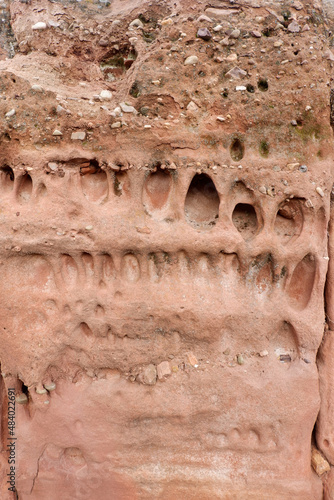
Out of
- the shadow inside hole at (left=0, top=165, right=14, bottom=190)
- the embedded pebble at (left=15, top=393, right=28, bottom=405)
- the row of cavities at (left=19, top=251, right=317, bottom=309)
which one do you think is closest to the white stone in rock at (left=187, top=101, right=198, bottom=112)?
the row of cavities at (left=19, top=251, right=317, bottom=309)

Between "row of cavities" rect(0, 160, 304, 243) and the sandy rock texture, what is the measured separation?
0.04 feet

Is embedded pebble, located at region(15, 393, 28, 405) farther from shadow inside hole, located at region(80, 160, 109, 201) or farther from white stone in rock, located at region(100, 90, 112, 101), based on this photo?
white stone in rock, located at region(100, 90, 112, 101)

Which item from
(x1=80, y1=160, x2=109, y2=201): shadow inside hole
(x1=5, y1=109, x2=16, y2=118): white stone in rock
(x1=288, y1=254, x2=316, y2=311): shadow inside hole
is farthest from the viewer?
(x1=288, y1=254, x2=316, y2=311): shadow inside hole

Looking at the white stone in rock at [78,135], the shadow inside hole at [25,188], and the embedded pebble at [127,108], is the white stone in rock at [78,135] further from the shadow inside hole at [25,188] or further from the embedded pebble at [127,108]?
the shadow inside hole at [25,188]

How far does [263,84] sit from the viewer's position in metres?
2.20

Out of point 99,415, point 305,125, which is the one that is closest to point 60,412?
point 99,415

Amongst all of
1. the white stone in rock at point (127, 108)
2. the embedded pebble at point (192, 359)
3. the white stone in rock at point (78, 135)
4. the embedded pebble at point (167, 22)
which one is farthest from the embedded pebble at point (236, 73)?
the embedded pebble at point (192, 359)

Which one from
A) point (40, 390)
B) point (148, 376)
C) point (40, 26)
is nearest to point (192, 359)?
point (148, 376)

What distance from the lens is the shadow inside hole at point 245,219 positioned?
89.7 inches

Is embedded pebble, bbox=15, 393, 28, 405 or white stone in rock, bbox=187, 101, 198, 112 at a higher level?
white stone in rock, bbox=187, 101, 198, 112

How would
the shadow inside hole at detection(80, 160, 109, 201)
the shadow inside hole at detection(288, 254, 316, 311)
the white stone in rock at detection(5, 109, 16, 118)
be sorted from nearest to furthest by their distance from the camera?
the white stone in rock at detection(5, 109, 16, 118)
the shadow inside hole at detection(80, 160, 109, 201)
the shadow inside hole at detection(288, 254, 316, 311)

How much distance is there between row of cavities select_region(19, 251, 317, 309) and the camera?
2.18 meters

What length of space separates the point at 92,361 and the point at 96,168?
127cm

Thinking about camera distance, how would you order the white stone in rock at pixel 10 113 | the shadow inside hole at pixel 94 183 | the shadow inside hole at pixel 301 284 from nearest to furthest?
the white stone in rock at pixel 10 113 < the shadow inside hole at pixel 94 183 < the shadow inside hole at pixel 301 284
